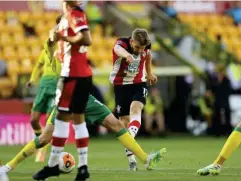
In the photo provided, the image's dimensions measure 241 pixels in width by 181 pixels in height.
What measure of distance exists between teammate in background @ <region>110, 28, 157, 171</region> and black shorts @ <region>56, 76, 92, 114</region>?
9.41ft

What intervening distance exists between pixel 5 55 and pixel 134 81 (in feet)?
43.6

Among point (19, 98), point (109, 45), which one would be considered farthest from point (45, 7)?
→ point (19, 98)

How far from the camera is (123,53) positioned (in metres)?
12.3

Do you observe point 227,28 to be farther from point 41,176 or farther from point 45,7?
point 41,176

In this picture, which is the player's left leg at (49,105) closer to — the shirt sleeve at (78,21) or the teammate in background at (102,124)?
the teammate in background at (102,124)

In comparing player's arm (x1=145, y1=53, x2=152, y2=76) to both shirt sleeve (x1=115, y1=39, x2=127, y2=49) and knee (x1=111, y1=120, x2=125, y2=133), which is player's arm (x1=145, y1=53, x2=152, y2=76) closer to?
shirt sleeve (x1=115, y1=39, x2=127, y2=49)

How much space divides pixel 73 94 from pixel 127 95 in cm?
357

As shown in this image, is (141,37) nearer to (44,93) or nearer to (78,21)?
→ (44,93)

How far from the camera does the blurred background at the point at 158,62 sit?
2408 cm

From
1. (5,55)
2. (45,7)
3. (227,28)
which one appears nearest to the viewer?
(5,55)

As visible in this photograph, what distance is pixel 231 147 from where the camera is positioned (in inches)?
425

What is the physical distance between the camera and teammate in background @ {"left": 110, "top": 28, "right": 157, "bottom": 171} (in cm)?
1266

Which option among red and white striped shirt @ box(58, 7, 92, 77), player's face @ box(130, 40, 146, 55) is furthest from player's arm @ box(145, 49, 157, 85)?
red and white striped shirt @ box(58, 7, 92, 77)

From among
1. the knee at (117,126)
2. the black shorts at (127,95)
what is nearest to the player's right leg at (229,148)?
the knee at (117,126)
